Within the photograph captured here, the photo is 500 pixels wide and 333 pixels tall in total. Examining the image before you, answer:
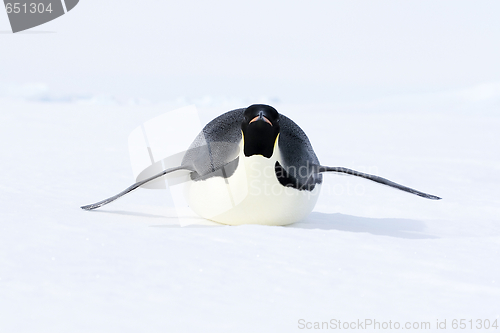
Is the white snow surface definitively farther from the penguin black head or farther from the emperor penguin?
the penguin black head

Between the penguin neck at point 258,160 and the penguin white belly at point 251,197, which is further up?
the penguin neck at point 258,160

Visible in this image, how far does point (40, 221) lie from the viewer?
3.59 m

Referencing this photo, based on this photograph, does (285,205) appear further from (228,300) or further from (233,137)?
(228,300)

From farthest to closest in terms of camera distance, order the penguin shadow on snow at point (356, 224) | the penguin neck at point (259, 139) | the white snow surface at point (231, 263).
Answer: the penguin shadow on snow at point (356, 224)
the penguin neck at point (259, 139)
the white snow surface at point (231, 263)

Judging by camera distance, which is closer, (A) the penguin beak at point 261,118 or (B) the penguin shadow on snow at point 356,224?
(A) the penguin beak at point 261,118

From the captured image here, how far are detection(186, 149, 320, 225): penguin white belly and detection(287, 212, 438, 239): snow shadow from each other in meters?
0.26

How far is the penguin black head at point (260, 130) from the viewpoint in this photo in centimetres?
357

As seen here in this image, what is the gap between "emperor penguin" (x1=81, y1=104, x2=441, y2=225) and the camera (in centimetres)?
364

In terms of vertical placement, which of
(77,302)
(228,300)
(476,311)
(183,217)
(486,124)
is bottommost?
(486,124)

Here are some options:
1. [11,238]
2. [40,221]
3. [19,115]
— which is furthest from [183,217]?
[19,115]

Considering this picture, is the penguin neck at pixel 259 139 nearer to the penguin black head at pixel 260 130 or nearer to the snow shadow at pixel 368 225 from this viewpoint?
the penguin black head at pixel 260 130

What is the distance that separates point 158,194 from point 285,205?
8.70 ft

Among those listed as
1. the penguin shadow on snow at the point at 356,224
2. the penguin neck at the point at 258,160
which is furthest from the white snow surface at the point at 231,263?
the penguin neck at the point at 258,160

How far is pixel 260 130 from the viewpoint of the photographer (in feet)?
11.7
